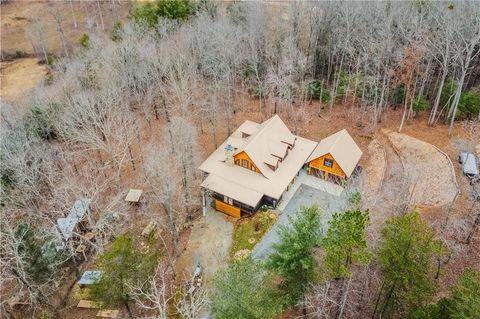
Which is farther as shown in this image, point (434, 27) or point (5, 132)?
point (434, 27)

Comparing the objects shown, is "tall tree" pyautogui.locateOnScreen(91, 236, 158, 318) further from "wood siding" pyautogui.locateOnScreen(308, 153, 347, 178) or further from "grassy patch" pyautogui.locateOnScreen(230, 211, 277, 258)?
"wood siding" pyautogui.locateOnScreen(308, 153, 347, 178)

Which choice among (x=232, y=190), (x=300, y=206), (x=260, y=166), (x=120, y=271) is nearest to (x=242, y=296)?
(x=120, y=271)

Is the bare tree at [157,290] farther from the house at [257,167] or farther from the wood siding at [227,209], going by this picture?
the house at [257,167]

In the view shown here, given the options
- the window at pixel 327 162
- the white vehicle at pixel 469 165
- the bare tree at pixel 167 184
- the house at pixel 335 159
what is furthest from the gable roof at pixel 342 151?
the bare tree at pixel 167 184

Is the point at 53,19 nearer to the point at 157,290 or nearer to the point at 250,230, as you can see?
the point at 250,230

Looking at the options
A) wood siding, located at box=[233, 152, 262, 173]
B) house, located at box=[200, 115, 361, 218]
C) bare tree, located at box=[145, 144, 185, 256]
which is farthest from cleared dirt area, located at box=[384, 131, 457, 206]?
bare tree, located at box=[145, 144, 185, 256]

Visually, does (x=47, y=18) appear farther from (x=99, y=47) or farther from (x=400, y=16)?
(x=400, y=16)

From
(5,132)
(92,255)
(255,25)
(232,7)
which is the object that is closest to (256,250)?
(92,255)

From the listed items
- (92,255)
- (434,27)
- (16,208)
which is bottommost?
(92,255)
